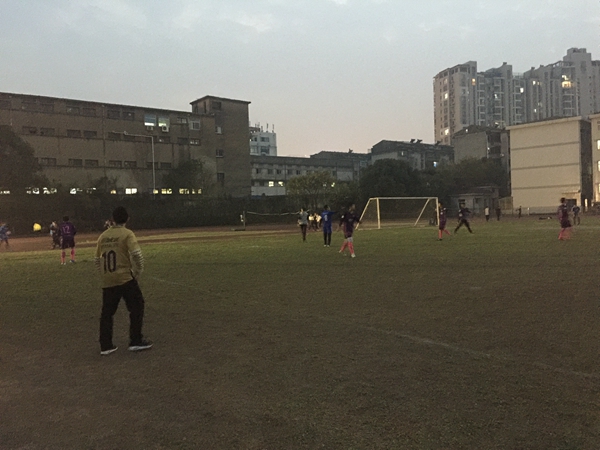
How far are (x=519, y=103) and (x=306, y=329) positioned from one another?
182895mm

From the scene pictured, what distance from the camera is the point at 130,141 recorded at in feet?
210

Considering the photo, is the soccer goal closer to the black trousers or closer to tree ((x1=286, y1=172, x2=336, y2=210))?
tree ((x1=286, y1=172, x2=336, y2=210))

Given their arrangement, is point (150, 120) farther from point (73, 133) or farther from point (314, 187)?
point (314, 187)

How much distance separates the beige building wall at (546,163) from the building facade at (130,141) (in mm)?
40274

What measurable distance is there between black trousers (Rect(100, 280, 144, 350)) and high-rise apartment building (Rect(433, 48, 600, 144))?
162735 mm

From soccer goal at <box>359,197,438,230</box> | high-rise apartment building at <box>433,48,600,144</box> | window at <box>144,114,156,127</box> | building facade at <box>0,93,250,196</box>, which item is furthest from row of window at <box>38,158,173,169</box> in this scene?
high-rise apartment building at <box>433,48,600,144</box>

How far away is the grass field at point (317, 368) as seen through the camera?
3.86m

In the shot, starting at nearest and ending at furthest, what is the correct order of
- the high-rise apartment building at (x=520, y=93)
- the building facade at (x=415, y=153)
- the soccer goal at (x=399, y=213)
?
the soccer goal at (x=399, y=213)
the building facade at (x=415, y=153)
the high-rise apartment building at (x=520, y=93)

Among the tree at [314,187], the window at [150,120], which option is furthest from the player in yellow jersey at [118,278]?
the window at [150,120]

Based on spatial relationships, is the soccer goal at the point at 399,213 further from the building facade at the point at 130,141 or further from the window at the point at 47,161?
the window at the point at 47,161

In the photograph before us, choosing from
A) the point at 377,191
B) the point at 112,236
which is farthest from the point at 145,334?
the point at 377,191

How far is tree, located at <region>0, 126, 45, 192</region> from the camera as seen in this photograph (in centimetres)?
4434

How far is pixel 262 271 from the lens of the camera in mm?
13648

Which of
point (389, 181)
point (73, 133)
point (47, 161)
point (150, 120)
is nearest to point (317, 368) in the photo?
point (389, 181)
